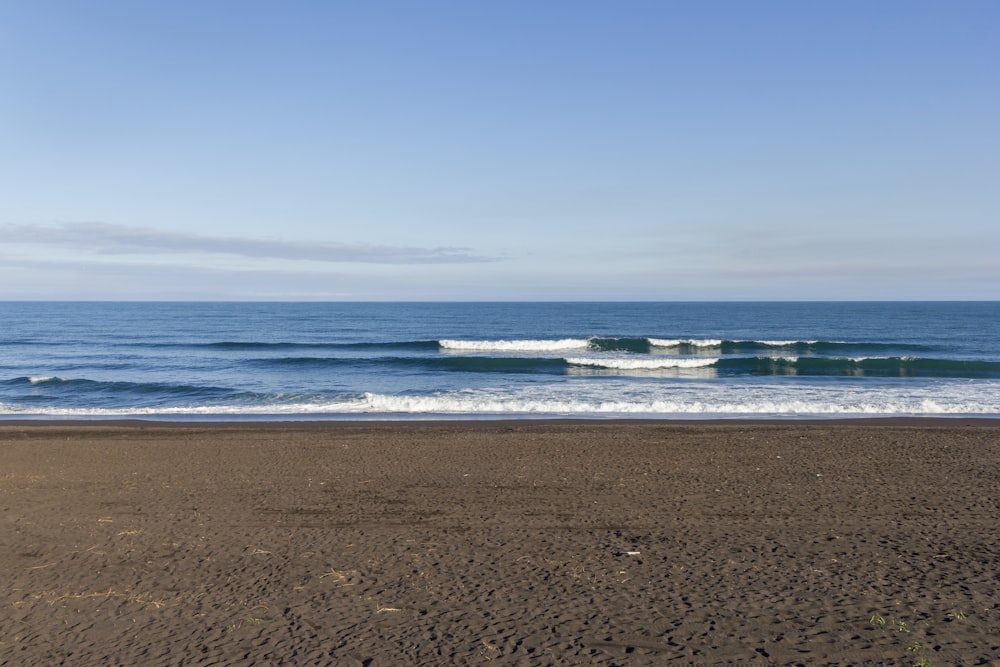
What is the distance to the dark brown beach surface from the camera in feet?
17.6

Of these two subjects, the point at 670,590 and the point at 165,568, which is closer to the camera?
the point at 670,590

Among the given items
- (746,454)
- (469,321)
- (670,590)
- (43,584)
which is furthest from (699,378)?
(469,321)

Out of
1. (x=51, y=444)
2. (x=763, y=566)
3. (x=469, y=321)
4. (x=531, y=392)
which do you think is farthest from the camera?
(x=469, y=321)

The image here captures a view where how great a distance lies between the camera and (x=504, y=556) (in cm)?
727

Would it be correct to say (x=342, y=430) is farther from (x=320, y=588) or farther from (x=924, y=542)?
(x=924, y=542)

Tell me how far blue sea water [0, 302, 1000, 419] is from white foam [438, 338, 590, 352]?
112 millimetres

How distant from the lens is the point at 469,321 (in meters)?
72.0

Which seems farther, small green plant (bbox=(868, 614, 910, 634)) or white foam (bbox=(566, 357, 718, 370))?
white foam (bbox=(566, 357, 718, 370))

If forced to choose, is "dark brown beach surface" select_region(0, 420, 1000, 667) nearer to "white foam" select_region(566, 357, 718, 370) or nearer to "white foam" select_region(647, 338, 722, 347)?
"white foam" select_region(566, 357, 718, 370)

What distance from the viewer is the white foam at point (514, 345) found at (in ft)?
139

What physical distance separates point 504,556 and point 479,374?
22361mm

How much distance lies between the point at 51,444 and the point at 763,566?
44.7ft

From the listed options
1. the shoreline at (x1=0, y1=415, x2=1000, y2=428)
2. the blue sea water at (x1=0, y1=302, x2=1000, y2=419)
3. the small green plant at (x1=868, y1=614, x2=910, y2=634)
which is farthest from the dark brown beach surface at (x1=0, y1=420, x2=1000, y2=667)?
the blue sea water at (x1=0, y1=302, x2=1000, y2=419)

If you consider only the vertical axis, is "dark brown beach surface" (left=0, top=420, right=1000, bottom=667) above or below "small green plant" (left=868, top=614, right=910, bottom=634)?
below
